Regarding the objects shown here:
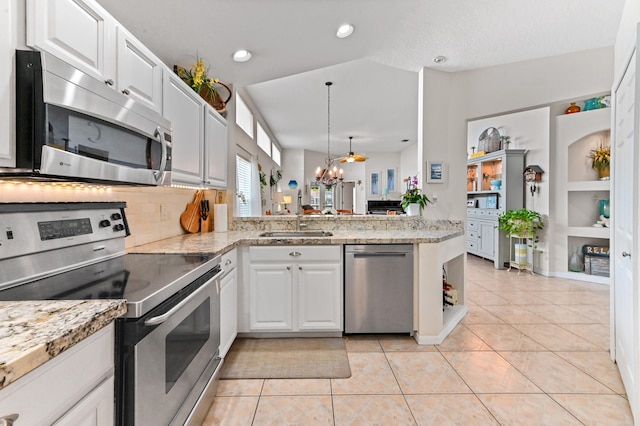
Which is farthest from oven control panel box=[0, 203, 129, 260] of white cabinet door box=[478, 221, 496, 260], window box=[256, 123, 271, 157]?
white cabinet door box=[478, 221, 496, 260]

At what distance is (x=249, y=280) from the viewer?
2531mm

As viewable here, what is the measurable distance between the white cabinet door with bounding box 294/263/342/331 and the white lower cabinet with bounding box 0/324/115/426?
1.67 m

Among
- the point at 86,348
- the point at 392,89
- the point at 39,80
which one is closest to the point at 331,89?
the point at 392,89

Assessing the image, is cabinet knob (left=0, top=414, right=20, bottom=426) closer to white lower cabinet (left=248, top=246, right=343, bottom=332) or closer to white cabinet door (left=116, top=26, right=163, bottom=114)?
white cabinet door (left=116, top=26, right=163, bottom=114)

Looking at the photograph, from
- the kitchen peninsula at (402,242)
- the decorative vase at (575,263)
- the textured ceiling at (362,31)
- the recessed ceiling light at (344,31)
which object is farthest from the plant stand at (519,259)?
the recessed ceiling light at (344,31)

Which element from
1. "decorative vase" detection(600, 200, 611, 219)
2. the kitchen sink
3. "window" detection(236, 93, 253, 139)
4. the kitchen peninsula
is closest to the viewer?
the kitchen peninsula

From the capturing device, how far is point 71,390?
0.76 m

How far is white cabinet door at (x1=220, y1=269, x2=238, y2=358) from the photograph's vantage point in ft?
6.86

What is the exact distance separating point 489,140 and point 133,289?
6674 mm

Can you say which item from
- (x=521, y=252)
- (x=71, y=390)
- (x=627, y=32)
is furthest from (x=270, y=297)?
(x=521, y=252)

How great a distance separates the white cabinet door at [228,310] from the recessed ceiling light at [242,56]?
195cm

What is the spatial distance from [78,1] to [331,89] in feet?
12.0

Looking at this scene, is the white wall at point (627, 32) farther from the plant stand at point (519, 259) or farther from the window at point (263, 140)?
the window at point (263, 140)

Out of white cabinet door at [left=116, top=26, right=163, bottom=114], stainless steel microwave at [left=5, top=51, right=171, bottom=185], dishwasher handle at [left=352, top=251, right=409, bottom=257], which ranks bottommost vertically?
dishwasher handle at [left=352, top=251, right=409, bottom=257]
